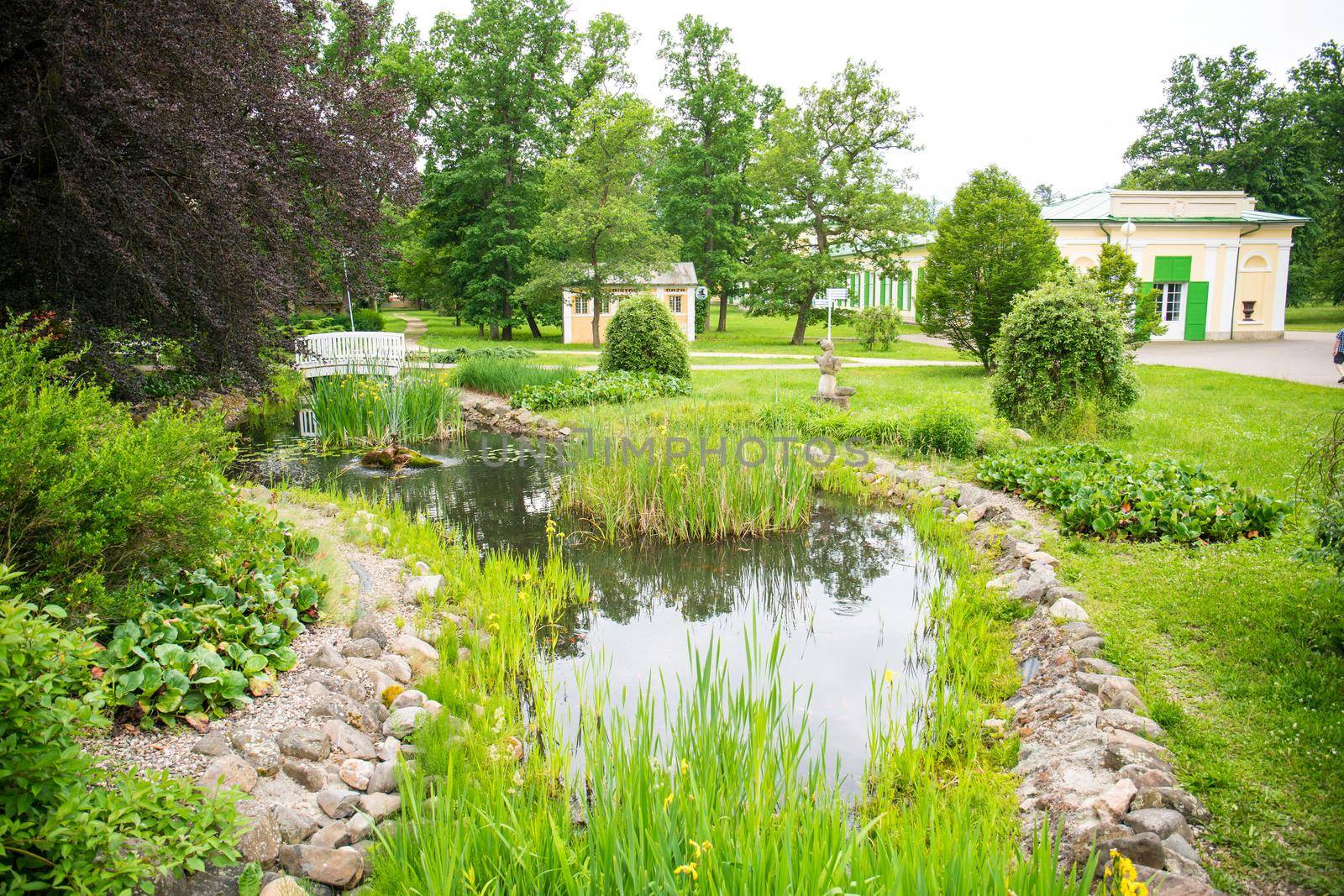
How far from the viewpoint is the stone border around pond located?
2531mm

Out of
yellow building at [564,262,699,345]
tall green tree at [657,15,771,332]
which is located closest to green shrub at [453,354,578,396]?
yellow building at [564,262,699,345]

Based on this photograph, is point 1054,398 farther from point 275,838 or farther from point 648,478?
point 275,838

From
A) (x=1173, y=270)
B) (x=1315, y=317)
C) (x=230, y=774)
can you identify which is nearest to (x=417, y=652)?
(x=230, y=774)

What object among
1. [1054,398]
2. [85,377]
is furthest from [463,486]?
[1054,398]

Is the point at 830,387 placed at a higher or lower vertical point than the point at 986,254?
lower

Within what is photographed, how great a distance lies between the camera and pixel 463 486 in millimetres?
8836

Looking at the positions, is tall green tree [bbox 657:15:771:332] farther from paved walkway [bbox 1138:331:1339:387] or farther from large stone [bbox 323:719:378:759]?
large stone [bbox 323:719:378:759]

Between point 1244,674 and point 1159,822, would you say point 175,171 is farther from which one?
point 1244,674

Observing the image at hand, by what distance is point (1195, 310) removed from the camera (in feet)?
85.1

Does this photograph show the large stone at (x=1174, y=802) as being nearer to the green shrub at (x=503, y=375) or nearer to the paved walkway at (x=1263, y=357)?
the green shrub at (x=503, y=375)

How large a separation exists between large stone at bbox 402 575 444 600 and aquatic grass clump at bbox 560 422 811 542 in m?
1.90

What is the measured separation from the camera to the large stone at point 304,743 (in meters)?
3.01

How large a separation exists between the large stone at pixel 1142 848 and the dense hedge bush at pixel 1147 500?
3600mm

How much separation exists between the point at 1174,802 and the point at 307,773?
10.0 feet
